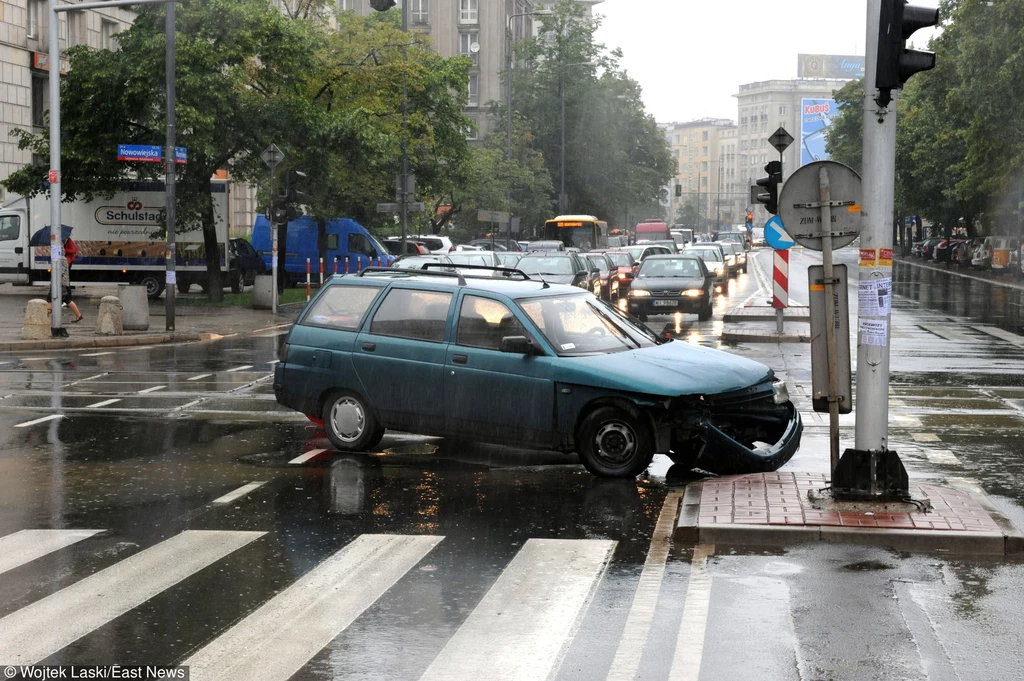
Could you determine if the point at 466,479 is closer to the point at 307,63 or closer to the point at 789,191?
the point at 789,191

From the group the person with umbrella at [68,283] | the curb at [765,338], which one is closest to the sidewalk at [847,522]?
the curb at [765,338]

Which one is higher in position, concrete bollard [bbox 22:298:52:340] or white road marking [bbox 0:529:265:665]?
concrete bollard [bbox 22:298:52:340]

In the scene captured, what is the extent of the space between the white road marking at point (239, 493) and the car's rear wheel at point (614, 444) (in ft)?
8.22

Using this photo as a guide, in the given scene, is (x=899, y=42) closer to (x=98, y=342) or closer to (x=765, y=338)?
(x=765, y=338)

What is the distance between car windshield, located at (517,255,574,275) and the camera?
2903cm

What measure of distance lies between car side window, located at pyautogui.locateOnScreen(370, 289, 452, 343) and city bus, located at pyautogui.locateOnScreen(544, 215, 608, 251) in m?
57.7

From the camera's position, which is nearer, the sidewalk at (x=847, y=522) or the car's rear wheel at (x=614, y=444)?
the sidewalk at (x=847, y=522)

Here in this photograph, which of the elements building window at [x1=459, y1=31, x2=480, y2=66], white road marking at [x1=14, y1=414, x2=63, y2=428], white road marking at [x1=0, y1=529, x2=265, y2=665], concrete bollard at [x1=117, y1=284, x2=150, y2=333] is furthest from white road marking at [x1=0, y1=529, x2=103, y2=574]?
building window at [x1=459, y1=31, x2=480, y2=66]

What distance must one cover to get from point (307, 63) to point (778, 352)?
18740mm

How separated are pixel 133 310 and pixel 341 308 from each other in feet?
49.5

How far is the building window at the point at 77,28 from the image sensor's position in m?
49.2

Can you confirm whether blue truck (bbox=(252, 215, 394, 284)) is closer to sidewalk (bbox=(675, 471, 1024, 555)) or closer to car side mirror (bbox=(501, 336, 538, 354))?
car side mirror (bbox=(501, 336, 538, 354))

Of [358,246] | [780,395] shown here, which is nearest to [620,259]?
[358,246]

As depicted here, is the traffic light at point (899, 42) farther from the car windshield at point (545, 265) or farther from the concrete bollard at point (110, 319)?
the car windshield at point (545, 265)
